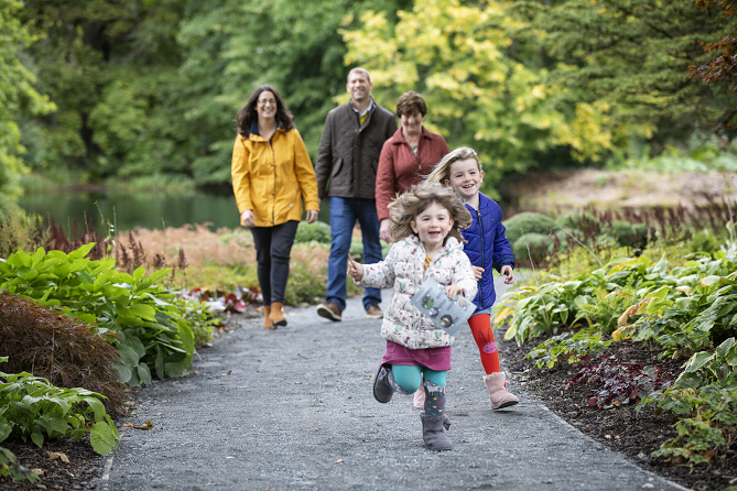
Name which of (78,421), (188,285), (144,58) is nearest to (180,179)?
(144,58)

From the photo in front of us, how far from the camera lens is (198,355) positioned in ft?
17.9

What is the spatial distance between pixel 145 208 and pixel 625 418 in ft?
86.5

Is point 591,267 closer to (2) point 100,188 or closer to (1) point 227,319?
(1) point 227,319

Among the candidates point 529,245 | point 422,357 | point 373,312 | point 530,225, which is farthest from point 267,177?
point 530,225

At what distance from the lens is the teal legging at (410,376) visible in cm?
338

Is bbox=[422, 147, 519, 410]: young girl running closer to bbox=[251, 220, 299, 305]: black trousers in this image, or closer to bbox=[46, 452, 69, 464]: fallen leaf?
bbox=[46, 452, 69, 464]: fallen leaf

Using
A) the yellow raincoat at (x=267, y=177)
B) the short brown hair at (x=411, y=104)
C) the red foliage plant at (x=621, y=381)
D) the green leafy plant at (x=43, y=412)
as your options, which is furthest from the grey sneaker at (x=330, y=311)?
the green leafy plant at (x=43, y=412)

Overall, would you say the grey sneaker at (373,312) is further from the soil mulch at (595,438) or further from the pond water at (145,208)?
the pond water at (145,208)

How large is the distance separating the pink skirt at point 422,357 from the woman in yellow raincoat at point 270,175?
322cm

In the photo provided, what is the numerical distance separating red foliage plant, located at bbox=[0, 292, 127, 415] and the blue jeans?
3214mm

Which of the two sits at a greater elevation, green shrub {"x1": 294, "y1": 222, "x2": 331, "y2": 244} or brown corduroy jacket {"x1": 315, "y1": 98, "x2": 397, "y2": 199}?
brown corduroy jacket {"x1": 315, "y1": 98, "x2": 397, "y2": 199}

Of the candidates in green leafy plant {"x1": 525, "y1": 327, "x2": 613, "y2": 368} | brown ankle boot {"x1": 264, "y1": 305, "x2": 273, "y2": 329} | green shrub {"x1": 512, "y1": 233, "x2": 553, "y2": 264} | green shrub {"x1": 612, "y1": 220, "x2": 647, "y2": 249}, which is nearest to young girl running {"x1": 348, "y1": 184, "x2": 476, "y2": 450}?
green leafy plant {"x1": 525, "y1": 327, "x2": 613, "y2": 368}

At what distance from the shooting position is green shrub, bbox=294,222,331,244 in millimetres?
11789

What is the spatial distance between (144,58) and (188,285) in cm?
4067
